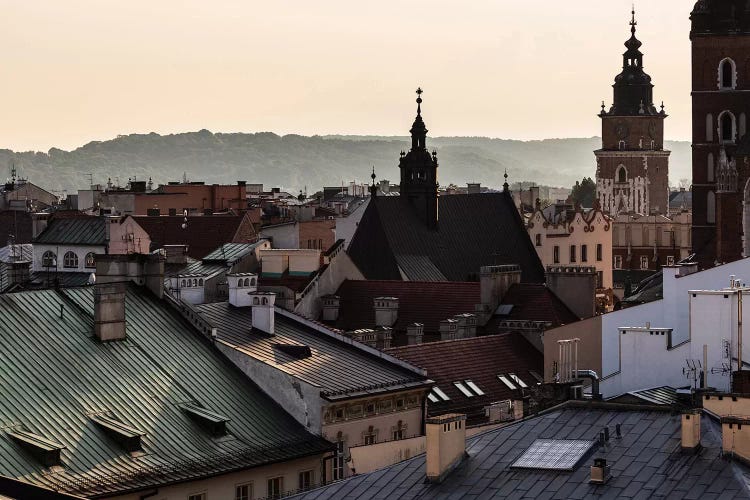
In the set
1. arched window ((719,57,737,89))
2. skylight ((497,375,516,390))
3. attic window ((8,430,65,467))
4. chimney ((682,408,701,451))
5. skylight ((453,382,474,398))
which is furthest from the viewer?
arched window ((719,57,737,89))

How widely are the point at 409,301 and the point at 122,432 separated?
37.9m

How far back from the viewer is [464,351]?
70.9 metres

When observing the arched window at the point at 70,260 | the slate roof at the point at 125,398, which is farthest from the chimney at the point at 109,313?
the arched window at the point at 70,260

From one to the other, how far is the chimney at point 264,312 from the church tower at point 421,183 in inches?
1854

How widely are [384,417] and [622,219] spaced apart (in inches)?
5340

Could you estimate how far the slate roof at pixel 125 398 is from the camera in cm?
4934

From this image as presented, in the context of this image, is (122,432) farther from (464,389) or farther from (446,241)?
(446,241)

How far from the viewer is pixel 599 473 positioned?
40.2 metres

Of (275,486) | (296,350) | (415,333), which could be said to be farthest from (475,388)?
(275,486)

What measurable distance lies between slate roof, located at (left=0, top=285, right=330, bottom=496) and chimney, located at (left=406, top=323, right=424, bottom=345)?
2177 centimetres

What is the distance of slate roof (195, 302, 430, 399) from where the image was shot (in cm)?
5766

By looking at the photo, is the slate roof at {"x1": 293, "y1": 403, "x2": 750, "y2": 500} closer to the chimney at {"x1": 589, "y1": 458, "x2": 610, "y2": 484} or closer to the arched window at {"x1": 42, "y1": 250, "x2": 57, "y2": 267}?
the chimney at {"x1": 589, "y1": 458, "x2": 610, "y2": 484}

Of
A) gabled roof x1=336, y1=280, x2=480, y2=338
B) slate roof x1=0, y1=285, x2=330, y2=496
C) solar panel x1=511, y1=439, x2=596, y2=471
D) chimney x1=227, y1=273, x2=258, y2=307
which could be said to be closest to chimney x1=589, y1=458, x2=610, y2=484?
solar panel x1=511, y1=439, x2=596, y2=471

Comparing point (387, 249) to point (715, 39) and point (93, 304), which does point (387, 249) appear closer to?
point (715, 39)
